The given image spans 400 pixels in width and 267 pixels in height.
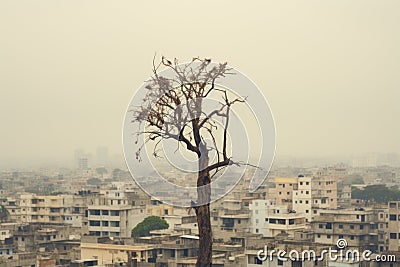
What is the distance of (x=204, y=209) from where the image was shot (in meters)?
→ 1.79

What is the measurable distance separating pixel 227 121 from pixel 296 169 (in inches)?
478

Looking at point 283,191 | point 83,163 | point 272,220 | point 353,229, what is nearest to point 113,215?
point 272,220

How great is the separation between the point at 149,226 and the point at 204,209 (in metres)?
9.70

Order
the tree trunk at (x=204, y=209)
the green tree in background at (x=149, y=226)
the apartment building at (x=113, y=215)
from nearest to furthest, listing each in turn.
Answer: the tree trunk at (x=204, y=209) < the green tree in background at (x=149, y=226) < the apartment building at (x=113, y=215)

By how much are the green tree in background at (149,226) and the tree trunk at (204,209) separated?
9.10m

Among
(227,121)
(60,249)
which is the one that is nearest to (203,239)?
(227,121)

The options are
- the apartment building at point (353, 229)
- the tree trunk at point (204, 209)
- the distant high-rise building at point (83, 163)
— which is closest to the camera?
the tree trunk at point (204, 209)

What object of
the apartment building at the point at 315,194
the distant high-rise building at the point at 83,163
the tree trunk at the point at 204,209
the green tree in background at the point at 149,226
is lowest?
the green tree in background at the point at 149,226

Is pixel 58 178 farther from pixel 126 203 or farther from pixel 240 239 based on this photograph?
pixel 240 239

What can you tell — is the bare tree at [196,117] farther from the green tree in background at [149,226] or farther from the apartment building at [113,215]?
the apartment building at [113,215]

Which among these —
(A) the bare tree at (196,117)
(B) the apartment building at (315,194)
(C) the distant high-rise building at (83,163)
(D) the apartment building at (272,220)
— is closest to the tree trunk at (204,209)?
(A) the bare tree at (196,117)

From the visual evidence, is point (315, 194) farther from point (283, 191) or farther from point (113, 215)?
point (113, 215)

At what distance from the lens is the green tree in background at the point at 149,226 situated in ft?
36.3

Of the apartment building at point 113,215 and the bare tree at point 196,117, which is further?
the apartment building at point 113,215
